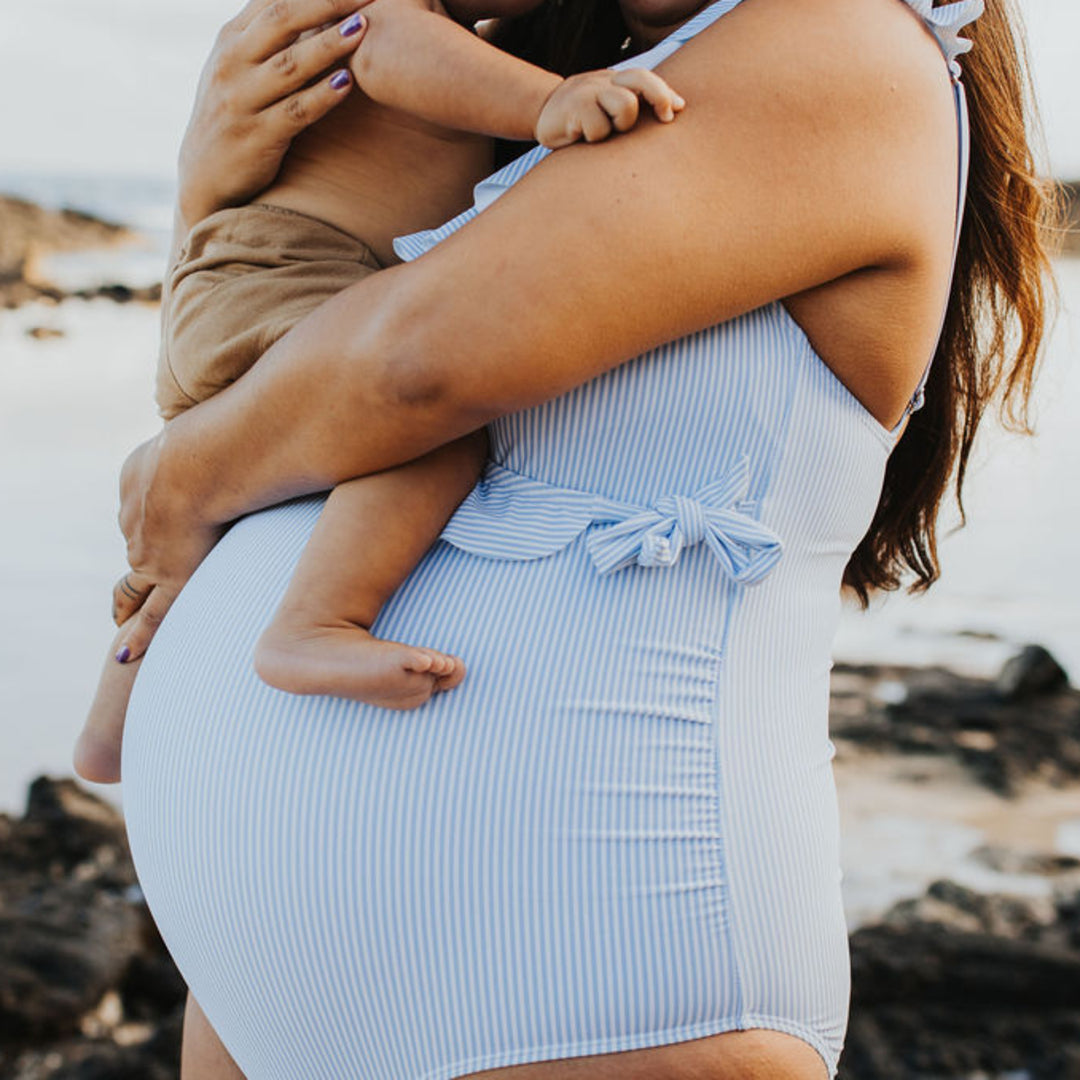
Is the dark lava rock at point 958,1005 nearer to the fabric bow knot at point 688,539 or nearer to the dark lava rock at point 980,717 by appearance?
the dark lava rock at point 980,717

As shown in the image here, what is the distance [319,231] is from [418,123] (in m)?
0.19

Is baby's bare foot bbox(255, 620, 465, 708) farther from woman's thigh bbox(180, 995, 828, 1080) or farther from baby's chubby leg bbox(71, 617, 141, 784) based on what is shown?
baby's chubby leg bbox(71, 617, 141, 784)

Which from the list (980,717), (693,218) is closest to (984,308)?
(693,218)

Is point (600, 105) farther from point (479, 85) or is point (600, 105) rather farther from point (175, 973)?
point (175, 973)

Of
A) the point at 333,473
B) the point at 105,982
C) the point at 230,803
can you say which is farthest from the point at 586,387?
the point at 105,982

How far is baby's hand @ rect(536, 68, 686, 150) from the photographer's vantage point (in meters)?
1.15

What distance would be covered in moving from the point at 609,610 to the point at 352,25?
76 cm

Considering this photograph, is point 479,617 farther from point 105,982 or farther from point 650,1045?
point 105,982

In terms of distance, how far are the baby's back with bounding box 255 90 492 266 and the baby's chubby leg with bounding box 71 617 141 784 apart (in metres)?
0.58

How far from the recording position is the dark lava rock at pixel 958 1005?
2.94 m

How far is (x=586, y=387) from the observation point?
4.11 ft

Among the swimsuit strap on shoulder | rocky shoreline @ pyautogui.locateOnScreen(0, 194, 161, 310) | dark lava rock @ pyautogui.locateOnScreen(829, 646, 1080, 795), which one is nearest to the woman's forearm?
the swimsuit strap on shoulder

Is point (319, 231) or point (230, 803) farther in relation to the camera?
point (319, 231)

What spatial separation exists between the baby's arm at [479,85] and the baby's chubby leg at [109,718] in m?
0.75
